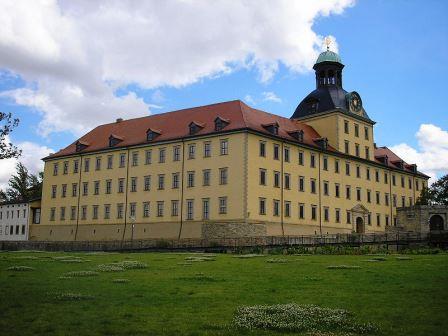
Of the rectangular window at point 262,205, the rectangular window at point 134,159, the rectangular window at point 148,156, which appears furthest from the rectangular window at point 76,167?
the rectangular window at point 262,205

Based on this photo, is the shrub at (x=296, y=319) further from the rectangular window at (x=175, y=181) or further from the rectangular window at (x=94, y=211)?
the rectangular window at (x=94, y=211)

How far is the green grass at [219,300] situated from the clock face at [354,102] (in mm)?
55786

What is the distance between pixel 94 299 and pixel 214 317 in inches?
165

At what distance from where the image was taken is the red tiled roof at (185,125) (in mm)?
64750

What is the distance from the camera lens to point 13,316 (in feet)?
44.8

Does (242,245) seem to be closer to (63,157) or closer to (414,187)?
(63,157)

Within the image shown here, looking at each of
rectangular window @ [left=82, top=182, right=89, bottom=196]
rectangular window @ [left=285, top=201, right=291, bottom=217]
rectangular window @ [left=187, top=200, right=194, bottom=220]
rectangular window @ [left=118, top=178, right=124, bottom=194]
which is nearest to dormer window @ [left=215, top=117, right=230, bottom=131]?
rectangular window @ [left=187, top=200, right=194, bottom=220]

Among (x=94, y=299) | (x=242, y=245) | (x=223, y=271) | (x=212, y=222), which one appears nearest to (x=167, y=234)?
(x=212, y=222)

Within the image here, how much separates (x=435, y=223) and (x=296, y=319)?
67916mm

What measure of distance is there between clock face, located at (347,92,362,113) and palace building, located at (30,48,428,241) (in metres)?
0.16

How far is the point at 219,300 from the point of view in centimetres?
1655

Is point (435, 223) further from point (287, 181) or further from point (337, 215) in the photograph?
point (287, 181)

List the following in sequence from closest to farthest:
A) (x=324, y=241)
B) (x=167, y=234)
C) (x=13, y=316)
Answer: (x=13, y=316) → (x=324, y=241) → (x=167, y=234)

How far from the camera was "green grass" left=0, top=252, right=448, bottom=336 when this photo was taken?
1276 cm
